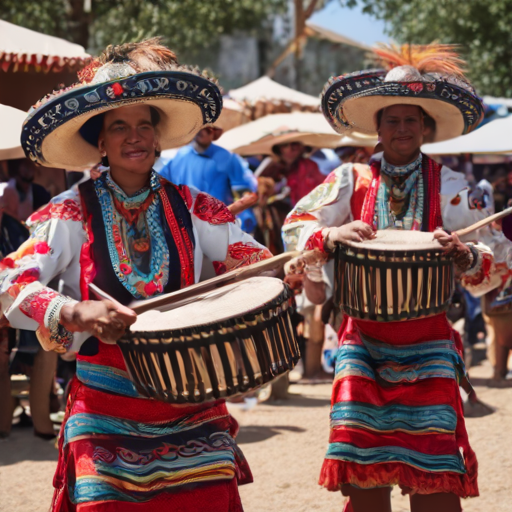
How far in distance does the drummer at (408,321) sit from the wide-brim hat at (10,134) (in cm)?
275

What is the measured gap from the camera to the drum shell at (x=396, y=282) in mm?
3896

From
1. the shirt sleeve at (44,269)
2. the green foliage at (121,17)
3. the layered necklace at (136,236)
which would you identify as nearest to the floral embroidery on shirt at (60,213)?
the shirt sleeve at (44,269)

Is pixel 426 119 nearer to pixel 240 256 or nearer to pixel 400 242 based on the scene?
pixel 400 242

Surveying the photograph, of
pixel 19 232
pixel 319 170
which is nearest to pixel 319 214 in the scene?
pixel 19 232

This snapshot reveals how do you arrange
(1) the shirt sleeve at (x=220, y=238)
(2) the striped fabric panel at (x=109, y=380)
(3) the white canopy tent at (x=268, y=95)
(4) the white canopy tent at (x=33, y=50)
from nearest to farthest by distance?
(2) the striped fabric panel at (x=109, y=380) → (1) the shirt sleeve at (x=220, y=238) → (4) the white canopy tent at (x=33, y=50) → (3) the white canopy tent at (x=268, y=95)

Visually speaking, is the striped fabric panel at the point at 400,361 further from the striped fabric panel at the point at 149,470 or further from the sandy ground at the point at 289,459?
the sandy ground at the point at 289,459

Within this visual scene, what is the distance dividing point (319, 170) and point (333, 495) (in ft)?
15.9

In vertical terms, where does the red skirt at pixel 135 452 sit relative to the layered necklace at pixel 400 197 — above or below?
below

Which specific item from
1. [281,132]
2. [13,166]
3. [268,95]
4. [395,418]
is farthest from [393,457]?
[268,95]

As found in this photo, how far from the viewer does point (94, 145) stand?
12.4 ft

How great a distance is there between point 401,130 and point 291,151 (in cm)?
562

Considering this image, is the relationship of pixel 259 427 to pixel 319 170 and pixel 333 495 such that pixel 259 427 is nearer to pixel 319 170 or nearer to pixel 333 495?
pixel 333 495

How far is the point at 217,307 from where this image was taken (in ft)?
10.2

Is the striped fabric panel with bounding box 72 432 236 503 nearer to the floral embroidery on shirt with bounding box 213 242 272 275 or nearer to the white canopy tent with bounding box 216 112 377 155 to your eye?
the floral embroidery on shirt with bounding box 213 242 272 275
